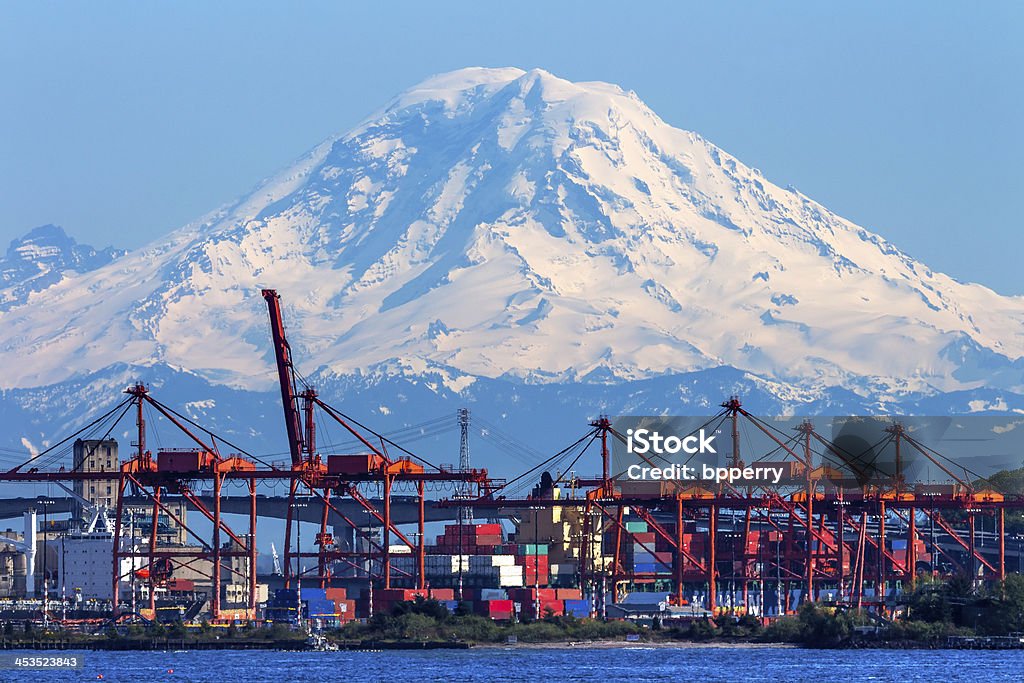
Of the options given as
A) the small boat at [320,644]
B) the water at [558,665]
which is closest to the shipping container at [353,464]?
the small boat at [320,644]

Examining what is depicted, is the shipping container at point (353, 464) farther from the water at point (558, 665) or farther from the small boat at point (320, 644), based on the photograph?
the water at point (558, 665)

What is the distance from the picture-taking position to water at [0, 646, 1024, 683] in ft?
420

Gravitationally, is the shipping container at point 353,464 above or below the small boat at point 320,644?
above

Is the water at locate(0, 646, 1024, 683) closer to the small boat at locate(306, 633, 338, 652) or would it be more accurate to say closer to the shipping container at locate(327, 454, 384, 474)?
the small boat at locate(306, 633, 338, 652)

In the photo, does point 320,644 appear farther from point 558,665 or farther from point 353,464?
point 353,464

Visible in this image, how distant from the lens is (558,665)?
141 meters

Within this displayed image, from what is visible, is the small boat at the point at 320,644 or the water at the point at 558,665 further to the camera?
the small boat at the point at 320,644

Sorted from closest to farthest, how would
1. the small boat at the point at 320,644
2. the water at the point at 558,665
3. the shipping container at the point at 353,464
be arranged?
the water at the point at 558,665, the small boat at the point at 320,644, the shipping container at the point at 353,464

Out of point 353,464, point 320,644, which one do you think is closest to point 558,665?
point 320,644

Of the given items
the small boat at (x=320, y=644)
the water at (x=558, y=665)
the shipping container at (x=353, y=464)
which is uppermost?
the shipping container at (x=353, y=464)

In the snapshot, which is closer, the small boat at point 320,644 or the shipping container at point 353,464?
the small boat at point 320,644

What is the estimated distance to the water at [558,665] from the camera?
12812cm

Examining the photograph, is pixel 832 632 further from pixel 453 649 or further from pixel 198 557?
pixel 198 557

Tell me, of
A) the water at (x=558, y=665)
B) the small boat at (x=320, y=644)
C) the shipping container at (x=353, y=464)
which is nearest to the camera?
the water at (x=558, y=665)
